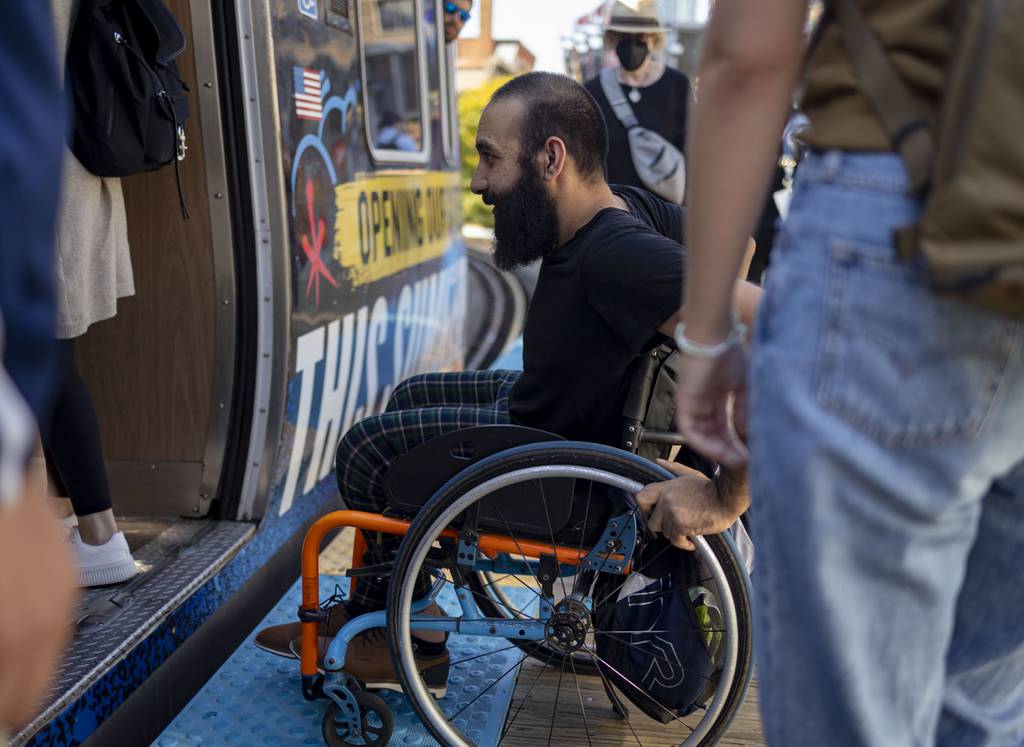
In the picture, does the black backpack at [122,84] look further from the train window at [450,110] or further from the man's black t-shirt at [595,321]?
the train window at [450,110]

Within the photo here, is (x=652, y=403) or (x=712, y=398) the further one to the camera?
(x=652, y=403)

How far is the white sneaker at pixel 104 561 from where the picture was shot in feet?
7.92

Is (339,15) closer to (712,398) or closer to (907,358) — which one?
(712,398)

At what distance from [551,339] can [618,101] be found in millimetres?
2227

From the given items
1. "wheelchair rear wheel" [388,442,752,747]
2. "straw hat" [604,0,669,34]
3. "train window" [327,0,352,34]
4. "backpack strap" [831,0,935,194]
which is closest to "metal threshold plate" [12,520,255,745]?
"wheelchair rear wheel" [388,442,752,747]

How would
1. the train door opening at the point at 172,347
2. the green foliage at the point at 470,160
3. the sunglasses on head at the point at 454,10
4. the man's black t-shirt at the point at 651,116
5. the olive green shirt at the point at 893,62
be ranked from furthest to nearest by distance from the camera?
the green foliage at the point at 470,160 → the sunglasses on head at the point at 454,10 → the man's black t-shirt at the point at 651,116 → the train door opening at the point at 172,347 → the olive green shirt at the point at 893,62

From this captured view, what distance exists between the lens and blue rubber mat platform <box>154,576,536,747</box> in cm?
225

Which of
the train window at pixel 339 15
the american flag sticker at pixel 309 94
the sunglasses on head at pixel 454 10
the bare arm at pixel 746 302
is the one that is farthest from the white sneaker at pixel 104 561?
the sunglasses on head at pixel 454 10

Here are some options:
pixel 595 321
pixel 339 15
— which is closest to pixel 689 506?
pixel 595 321

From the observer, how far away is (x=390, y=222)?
3740 millimetres

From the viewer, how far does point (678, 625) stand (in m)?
1.98

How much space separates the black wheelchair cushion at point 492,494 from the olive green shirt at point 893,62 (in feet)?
3.72

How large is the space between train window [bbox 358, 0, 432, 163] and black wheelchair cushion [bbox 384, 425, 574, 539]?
5.65 feet

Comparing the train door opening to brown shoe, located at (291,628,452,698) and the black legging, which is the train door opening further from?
brown shoe, located at (291,628,452,698)
